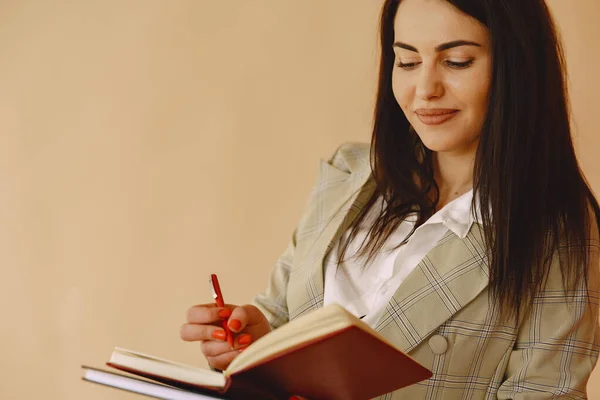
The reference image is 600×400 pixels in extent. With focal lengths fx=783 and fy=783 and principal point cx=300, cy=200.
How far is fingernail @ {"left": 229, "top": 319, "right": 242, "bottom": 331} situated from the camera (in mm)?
1141

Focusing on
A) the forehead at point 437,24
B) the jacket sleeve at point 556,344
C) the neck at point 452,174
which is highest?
the forehead at point 437,24

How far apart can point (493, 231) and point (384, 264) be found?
0.21 m

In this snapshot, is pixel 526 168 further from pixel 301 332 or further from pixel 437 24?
pixel 301 332

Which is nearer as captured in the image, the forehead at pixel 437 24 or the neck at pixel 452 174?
the forehead at pixel 437 24

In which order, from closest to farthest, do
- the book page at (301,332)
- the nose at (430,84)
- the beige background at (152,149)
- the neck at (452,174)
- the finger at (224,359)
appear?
1. the book page at (301,332)
2. the finger at (224,359)
3. the nose at (430,84)
4. the neck at (452,174)
5. the beige background at (152,149)

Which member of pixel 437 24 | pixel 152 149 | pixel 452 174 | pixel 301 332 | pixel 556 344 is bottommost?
pixel 556 344

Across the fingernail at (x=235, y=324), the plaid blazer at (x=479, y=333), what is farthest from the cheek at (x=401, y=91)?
the fingernail at (x=235, y=324)

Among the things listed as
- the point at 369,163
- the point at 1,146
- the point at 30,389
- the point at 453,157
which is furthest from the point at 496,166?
the point at 30,389

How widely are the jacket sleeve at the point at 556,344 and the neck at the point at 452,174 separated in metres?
0.23

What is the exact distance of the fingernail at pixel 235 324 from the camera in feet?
3.74

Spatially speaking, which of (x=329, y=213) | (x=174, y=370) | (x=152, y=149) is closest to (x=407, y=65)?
(x=329, y=213)

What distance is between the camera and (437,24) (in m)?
1.22

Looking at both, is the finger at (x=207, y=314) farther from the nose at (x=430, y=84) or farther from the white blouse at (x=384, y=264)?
the nose at (x=430, y=84)

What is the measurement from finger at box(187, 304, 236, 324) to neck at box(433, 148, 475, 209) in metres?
0.48
